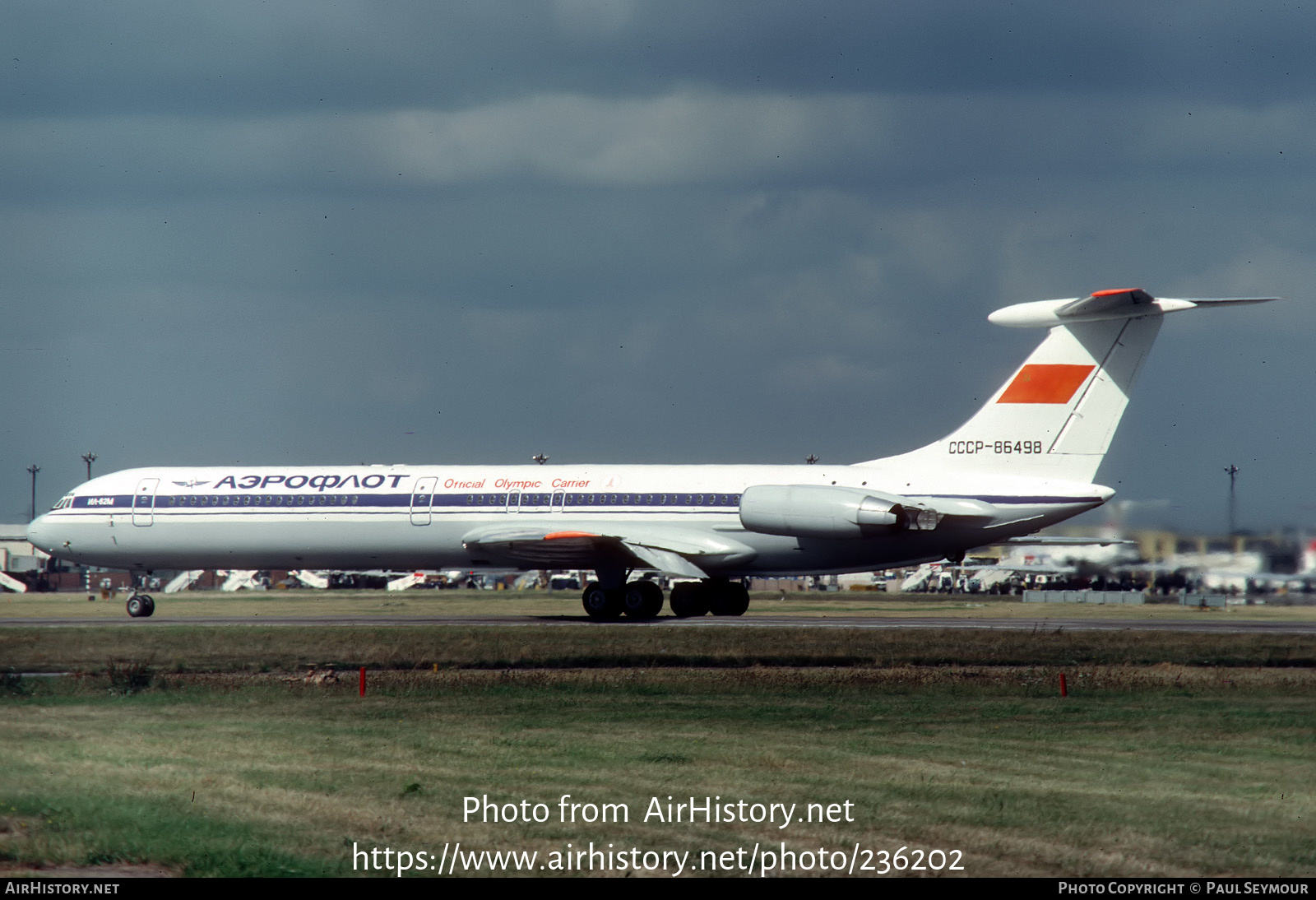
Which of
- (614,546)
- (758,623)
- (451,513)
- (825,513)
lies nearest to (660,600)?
(614,546)

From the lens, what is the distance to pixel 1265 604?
40094mm

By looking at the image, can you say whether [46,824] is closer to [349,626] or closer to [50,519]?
[349,626]

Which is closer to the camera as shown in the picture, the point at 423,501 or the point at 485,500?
the point at 485,500

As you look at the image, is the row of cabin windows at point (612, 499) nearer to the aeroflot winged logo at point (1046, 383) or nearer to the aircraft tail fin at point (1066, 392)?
the aircraft tail fin at point (1066, 392)

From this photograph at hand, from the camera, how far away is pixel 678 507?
127 ft

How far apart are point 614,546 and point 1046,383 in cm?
1226

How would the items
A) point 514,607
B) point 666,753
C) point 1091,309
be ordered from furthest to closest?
point 514,607, point 1091,309, point 666,753

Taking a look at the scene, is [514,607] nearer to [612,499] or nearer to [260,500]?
[260,500]

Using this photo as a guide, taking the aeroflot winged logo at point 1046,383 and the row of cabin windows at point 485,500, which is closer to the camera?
the aeroflot winged logo at point 1046,383

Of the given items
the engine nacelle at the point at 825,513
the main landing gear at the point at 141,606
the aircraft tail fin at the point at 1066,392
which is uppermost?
the aircraft tail fin at the point at 1066,392

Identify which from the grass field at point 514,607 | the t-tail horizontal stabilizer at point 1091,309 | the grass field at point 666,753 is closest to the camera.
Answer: the grass field at point 666,753

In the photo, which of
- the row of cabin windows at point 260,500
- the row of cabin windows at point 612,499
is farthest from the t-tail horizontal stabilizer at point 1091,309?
the row of cabin windows at point 260,500

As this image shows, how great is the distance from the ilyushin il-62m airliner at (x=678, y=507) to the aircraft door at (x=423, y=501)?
53 millimetres

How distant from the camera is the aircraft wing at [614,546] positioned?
37.6 metres
